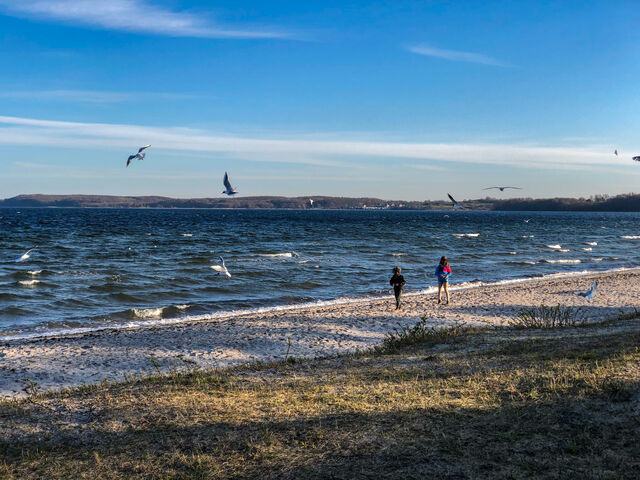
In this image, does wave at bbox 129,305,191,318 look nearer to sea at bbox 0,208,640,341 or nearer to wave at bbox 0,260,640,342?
sea at bbox 0,208,640,341

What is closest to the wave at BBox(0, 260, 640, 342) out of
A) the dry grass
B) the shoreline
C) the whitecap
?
the shoreline

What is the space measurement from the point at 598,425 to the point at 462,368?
273cm

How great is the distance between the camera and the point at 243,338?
1377 centimetres

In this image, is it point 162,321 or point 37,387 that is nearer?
point 37,387

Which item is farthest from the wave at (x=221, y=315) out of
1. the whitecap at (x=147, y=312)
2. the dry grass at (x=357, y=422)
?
the dry grass at (x=357, y=422)

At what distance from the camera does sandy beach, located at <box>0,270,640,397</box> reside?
36.1ft

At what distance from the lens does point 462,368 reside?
8516 mm

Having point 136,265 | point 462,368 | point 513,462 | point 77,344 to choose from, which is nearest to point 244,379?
point 462,368

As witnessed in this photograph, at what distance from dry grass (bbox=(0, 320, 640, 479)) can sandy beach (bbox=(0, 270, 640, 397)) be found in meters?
2.34

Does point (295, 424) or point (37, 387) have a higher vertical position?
point (295, 424)

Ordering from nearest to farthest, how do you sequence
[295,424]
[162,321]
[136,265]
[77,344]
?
[295,424]
[77,344]
[162,321]
[136,265]

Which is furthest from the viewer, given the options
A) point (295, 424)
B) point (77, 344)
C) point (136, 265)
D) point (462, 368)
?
point (136, 265)

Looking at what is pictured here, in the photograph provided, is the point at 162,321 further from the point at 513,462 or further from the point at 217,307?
the point at 513,462

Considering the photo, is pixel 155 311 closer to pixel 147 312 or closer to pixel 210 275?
pixel 147 312
